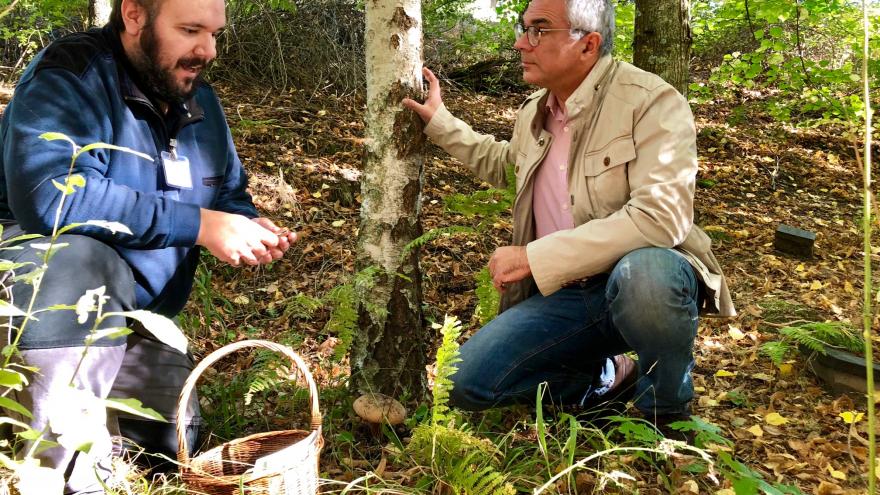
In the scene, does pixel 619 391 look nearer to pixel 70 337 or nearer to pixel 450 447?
pixel 450 447

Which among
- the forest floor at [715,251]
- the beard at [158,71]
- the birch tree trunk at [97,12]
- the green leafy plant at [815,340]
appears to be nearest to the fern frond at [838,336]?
the green leafy plant at [815,340]

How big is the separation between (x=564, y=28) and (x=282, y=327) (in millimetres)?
2248

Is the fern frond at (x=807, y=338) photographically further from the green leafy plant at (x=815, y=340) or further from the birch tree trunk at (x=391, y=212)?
the birch tree trunk at (x=391, y=212)

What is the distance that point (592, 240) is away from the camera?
2.74 meters

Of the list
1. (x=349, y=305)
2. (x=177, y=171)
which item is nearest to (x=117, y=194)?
(x=177, y=171)

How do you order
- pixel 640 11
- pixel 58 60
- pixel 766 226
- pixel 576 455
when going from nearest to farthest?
1. pixel 58 60
2. pixel 576 455
3. pixel 640 11
4. pixel 766 226

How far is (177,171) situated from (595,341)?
1.85 metres

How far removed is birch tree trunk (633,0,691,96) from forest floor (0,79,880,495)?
1558 mm

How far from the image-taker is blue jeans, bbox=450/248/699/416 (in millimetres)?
2646

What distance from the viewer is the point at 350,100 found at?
6848mm

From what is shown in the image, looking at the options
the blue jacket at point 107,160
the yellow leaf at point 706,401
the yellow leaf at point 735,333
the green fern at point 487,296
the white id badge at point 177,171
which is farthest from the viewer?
the yellow leaf at point 735,333

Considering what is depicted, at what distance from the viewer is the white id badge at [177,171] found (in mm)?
2707

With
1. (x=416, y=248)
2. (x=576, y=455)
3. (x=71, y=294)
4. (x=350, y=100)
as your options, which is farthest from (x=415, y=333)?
(x=350, y=100)

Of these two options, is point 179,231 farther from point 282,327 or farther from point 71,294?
point 282,327
